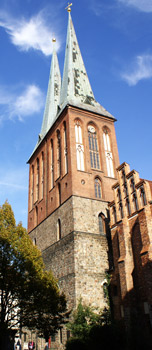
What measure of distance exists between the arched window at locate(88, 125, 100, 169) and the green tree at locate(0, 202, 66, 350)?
40.6ft

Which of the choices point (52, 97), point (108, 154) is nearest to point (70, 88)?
point (52, 97)

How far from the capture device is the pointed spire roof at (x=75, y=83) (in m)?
32.2

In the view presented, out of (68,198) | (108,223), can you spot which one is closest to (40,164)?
(68,198)

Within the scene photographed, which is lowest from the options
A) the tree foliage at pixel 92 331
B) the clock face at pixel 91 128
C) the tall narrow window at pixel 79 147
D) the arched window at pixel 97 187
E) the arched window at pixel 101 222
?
the tree foliage at pixel 92 331

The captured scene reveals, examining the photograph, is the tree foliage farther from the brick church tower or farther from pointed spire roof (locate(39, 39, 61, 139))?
pointed spire roof (locate(39, 39, 61, 139))

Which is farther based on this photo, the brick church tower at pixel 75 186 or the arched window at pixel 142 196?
the brick church tower at pixel 75 186

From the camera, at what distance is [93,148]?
1174 inches

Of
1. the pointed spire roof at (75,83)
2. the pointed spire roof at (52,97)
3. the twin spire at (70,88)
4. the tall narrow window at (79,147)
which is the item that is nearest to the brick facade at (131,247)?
the tall narrow window at (79,147)

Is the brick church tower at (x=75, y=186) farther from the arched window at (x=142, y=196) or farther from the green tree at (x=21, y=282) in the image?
the arched window at (x=142, y=196)

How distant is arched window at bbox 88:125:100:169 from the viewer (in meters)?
28.9

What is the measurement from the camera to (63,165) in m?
28.6

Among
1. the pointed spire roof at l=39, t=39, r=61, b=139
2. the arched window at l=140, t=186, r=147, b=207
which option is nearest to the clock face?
the pointed spire roof at l=39, t=39, r=61, b=139

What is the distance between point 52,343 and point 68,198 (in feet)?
36.3

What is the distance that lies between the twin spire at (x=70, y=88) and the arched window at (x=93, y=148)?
7.61 feet
